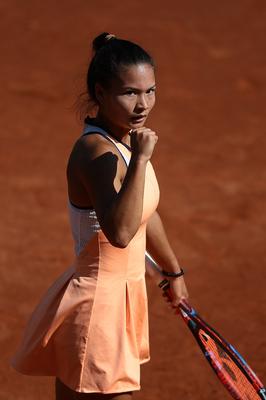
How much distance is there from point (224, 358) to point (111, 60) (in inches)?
53.5

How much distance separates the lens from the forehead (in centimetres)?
295

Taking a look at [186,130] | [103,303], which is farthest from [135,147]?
[186,130]

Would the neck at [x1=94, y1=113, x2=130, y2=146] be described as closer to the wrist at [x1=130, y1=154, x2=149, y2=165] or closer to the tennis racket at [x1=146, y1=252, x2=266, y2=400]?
the wrist at [x1=130, y1=154, x2=149, y2=165]

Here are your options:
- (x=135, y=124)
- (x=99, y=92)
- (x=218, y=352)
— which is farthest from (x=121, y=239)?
(x=218, y=352)

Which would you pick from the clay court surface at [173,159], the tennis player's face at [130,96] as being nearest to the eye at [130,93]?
the tennis player's face at [130,96]

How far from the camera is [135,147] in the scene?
285cm

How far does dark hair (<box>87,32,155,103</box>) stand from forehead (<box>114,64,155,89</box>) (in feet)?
0.05

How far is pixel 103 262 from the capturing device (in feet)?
9.82

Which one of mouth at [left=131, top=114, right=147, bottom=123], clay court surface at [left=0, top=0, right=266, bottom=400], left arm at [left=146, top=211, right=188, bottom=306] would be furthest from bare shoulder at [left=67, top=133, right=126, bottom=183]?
clay court surface at [left=0, top=0, right=266, bottom=400]

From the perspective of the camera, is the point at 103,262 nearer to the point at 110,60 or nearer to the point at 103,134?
the point at 103,134

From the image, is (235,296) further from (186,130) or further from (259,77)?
(259,77)

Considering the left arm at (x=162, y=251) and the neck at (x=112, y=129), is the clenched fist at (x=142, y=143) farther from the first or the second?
the left arm at (x=162, y=251)

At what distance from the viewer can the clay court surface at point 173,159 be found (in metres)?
5.09

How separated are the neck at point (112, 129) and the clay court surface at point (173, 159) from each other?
6.19 feet
